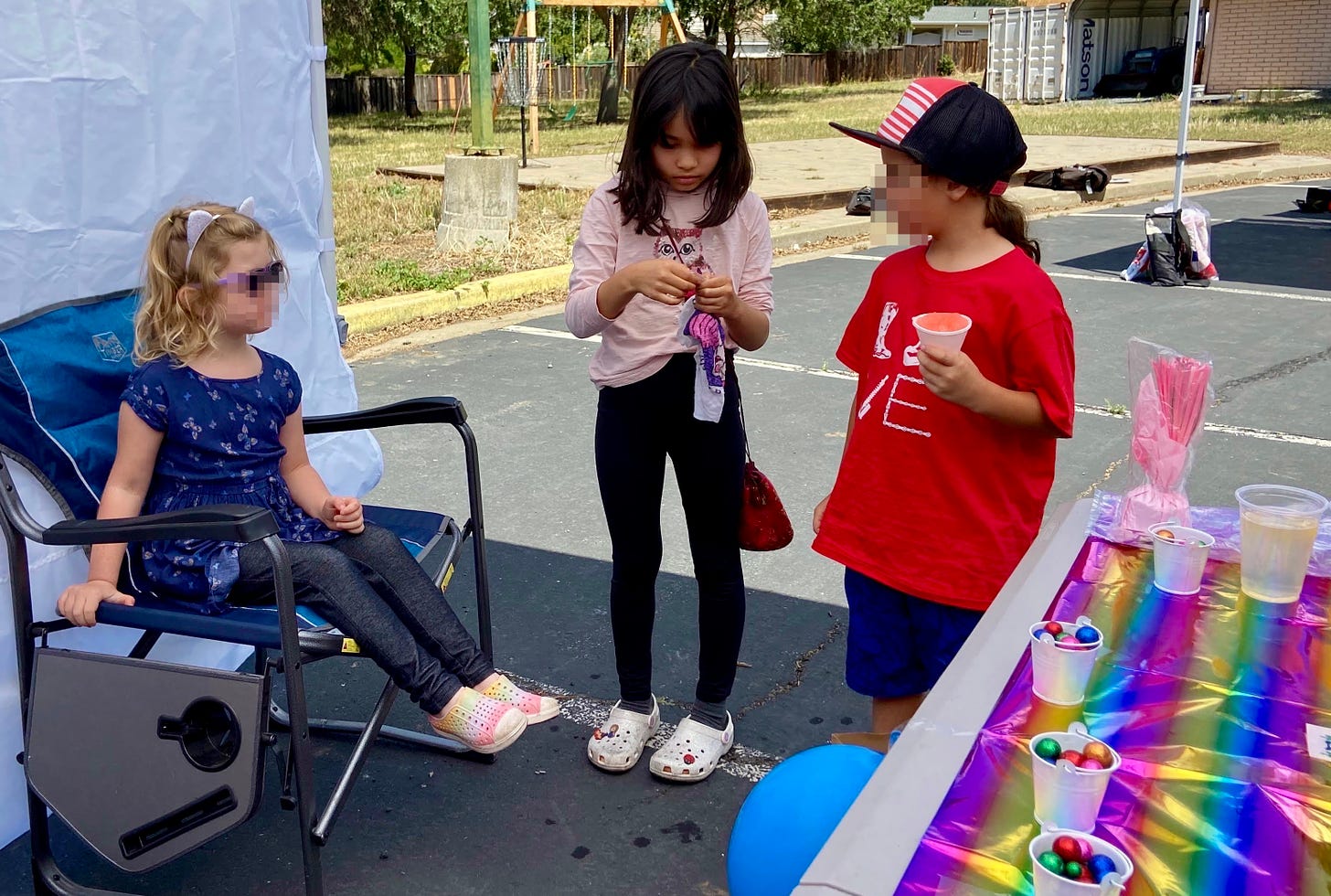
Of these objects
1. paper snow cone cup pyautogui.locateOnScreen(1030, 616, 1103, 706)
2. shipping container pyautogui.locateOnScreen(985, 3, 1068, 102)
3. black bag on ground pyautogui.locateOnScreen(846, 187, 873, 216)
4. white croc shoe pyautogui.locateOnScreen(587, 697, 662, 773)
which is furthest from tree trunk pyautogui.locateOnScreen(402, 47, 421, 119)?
paper snow cone cup pyautogui.locateOnScreen(1030, 616, 1103, 706)

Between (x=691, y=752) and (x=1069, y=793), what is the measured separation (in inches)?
63.7

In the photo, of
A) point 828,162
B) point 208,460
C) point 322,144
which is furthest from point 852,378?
point 828,162

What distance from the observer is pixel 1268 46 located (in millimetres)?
29062

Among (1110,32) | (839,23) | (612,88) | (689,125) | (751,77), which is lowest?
(689,125)

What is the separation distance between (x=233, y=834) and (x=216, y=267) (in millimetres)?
1203

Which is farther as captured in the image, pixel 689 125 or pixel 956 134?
pixel 689 125

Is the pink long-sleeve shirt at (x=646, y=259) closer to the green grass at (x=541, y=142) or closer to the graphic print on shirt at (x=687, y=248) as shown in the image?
the graphic print on shirt at (x=687, y=248)

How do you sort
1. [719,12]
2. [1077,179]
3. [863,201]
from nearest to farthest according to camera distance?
[863,201], [1077,179], [719,12]

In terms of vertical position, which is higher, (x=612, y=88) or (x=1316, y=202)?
(x=612, y=88)

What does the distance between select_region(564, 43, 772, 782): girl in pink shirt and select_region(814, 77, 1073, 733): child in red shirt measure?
257 mm

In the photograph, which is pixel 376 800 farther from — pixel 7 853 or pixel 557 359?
pixel 557 359

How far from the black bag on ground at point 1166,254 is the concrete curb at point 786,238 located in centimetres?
117

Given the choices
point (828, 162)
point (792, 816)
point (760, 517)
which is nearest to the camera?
point (792, 816)

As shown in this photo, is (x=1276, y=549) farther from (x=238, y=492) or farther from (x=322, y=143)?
(x=322, y=143)
